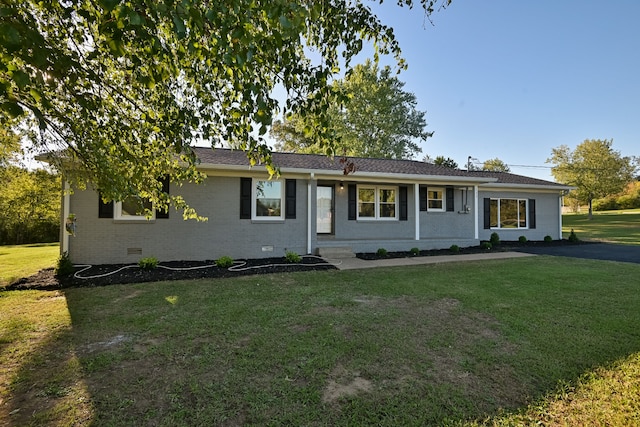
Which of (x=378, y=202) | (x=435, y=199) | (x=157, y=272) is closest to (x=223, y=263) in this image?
(x=157, y=272)

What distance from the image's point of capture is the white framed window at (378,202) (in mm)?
11984

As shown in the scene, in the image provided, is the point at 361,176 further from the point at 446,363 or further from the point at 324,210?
the point at 446,363

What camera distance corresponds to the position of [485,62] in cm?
1235

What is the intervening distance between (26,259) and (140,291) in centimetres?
718

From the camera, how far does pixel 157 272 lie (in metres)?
7.66

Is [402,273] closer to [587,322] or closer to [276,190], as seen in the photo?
[587,322]

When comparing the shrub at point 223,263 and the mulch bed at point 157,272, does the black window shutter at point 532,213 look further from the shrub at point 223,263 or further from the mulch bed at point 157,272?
the shrub at point 223,263

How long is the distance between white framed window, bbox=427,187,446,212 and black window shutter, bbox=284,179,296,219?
5946 millimetres

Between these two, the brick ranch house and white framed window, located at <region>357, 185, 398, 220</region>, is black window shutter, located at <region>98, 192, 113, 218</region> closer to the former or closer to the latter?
the brick ranch house

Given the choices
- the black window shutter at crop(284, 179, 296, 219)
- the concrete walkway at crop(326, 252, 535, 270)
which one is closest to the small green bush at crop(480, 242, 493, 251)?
the concrete walkway at crop(326, 252, 535, 270)

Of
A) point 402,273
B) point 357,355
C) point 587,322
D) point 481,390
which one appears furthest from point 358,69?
point 402,273

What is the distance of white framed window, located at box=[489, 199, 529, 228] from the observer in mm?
14984

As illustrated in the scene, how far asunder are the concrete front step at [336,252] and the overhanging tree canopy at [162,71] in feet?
19.0

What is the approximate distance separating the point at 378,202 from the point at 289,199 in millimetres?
3909
